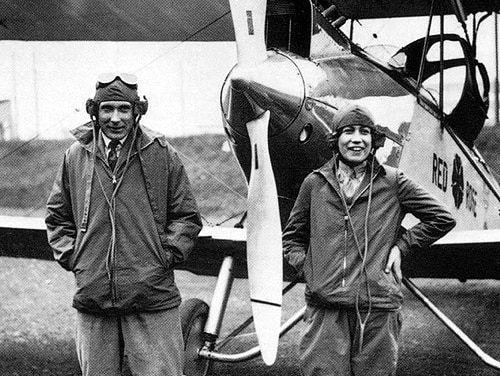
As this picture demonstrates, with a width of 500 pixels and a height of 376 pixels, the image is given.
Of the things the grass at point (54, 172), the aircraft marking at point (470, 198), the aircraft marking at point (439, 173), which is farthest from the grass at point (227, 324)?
the grass at point (54, 172)

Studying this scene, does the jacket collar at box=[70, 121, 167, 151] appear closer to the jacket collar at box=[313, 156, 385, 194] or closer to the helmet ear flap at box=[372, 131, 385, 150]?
the jacket collar at box=[313, 156, 385, 194]

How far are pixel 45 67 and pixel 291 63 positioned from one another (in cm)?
556

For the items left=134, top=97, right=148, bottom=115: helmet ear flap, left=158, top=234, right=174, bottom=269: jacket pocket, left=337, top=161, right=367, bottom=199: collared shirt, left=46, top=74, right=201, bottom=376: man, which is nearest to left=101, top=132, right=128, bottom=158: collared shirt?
left=46, top=74, right=201, bottom=376: man

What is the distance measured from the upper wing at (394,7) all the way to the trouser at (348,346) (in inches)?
150

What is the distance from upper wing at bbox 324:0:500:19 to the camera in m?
6.45

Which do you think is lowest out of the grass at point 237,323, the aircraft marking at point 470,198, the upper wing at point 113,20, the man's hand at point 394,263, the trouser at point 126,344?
the grass at point 237,323

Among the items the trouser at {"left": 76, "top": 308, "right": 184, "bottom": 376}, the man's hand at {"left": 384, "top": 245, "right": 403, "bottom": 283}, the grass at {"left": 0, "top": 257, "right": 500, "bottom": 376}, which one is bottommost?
the grass at {"left": 0, "top": 257, "right": 500, "bottom": 376}

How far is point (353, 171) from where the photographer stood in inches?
126

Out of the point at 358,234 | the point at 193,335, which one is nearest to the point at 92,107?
the point at 358,234

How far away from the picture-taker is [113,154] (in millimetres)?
→ 3098

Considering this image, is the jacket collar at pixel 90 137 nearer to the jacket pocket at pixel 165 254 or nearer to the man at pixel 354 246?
the jacket pocket at pixel 165 254

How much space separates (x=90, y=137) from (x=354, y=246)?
1.15 m

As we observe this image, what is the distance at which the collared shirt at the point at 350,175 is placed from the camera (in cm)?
318

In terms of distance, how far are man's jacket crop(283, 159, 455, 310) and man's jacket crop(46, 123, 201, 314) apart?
19.4 inches
